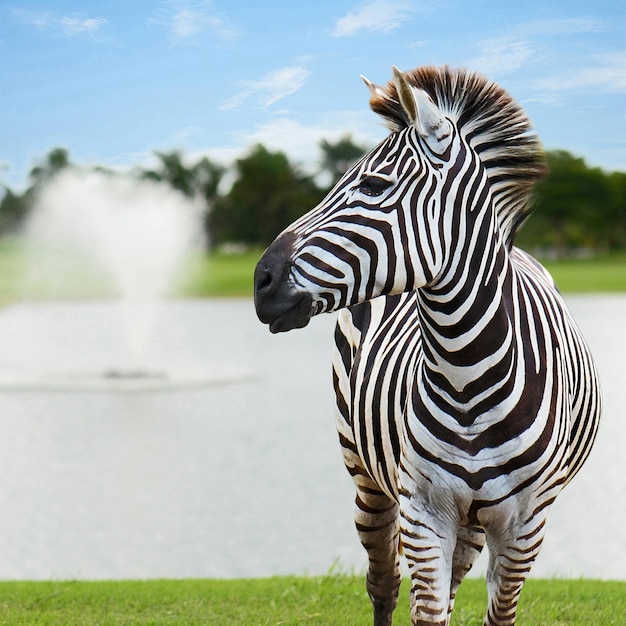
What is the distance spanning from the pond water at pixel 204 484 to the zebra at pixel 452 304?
3.40 m

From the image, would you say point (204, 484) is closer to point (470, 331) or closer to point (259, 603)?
point (259, 603)

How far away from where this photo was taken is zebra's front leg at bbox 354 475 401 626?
307 centimetres

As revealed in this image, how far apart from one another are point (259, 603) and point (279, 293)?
8.30ft

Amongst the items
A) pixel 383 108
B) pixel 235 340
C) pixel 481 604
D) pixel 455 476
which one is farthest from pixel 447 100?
pixel 235 340

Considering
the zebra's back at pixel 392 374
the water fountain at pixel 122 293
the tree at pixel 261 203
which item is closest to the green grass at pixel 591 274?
the tree at pixel 261 203

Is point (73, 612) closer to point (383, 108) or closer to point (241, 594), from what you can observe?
point (241, 594)

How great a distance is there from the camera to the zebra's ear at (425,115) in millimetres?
2025

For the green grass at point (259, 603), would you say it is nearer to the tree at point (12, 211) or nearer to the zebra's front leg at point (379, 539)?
the zebra's front leg at point (379, 539)

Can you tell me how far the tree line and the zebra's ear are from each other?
46.3m

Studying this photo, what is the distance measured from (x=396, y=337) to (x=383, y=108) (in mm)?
778

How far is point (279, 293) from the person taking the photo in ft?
6.63

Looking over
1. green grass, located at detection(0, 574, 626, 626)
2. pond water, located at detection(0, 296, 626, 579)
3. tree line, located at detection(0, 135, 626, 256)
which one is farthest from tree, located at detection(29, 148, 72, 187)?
green grass, located at detection(0, 574, 626, 626)

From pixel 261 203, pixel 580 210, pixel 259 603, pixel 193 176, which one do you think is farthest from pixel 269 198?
pixel 259 603

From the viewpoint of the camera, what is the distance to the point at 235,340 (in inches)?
771
